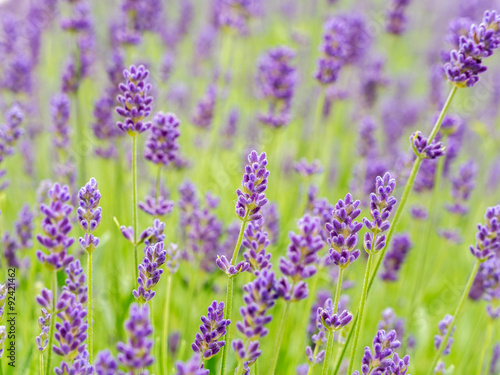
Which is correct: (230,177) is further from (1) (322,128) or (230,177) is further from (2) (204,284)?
(2) (204,284)

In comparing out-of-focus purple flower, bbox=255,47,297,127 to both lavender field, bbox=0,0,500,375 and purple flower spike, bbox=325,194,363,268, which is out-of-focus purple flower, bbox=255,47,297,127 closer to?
lavender field, bbox=0,0,500,375

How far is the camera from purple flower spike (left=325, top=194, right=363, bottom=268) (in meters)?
1.23

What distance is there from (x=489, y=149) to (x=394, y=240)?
5.38ft

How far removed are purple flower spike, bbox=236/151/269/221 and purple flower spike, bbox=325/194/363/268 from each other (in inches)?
6.8

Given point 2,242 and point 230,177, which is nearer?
point 2,242

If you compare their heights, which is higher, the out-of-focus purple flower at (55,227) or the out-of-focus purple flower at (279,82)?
the out-of-focus purple flower at (279,82)

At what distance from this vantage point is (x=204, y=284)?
2.51m

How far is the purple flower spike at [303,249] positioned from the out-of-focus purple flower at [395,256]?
146 cm

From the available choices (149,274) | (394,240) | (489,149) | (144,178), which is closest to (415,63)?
(489,149)

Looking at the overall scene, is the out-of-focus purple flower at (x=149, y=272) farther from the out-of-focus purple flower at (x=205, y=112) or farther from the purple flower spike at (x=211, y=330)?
the out-of-focus purple flower at (x=205, y=112)

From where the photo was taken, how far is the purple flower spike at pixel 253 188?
1230 mm

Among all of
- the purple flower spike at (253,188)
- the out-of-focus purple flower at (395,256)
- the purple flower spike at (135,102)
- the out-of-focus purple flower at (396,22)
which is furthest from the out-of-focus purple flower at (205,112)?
the purple flower spike at (253,188)

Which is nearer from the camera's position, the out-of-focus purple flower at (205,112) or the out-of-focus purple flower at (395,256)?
the out-of-focus purple flower at (395,256)

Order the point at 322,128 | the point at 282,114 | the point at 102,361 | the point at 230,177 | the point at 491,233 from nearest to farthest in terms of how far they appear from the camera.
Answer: the point at 102,361
the point at 491,233
the point at 282,114
the point at 230,177
the point at 322,128
